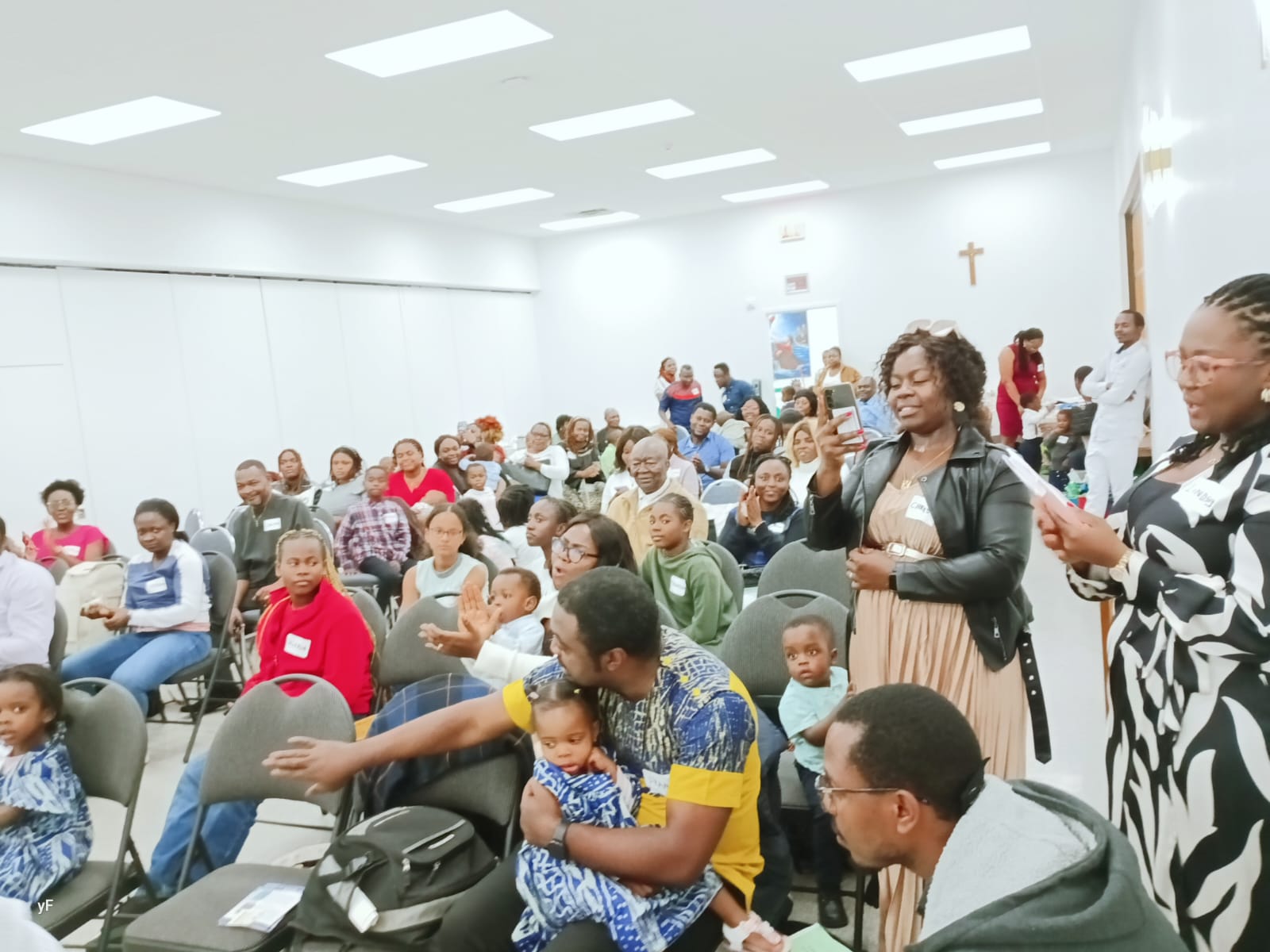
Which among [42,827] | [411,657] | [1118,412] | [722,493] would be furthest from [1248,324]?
[1118,412]

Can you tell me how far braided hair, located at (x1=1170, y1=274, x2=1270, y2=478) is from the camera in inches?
59.3

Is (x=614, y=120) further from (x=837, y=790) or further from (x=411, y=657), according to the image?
(x=837, y=790)

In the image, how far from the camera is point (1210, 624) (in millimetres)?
1493

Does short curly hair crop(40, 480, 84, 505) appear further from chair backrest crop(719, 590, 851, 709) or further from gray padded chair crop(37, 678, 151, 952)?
chair backrest crop(719, 590, 851, 709)

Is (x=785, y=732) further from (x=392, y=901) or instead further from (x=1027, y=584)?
(x=1027, y=584)

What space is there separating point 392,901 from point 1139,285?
30.5 ft

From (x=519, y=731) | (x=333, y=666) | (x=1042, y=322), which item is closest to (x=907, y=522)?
(x=519, y=731)

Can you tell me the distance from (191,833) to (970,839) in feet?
7.74

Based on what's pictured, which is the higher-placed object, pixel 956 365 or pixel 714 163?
pixel 714 163

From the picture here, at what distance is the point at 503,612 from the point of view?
333 cm

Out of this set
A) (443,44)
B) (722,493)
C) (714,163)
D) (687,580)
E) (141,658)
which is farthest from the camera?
(714,163)

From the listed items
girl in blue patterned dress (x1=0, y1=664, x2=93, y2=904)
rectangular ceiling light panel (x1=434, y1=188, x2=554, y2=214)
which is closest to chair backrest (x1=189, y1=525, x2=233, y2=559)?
girl in blue patterned dress (x1=0, y1=664, x2=93, y2=904)

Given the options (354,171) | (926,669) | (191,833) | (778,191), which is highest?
(778,191)

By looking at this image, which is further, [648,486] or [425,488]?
[425,488]
